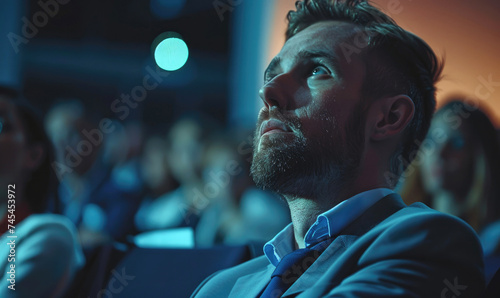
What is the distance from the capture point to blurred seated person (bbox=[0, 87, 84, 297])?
3.71 ft

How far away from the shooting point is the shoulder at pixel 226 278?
1031 mm

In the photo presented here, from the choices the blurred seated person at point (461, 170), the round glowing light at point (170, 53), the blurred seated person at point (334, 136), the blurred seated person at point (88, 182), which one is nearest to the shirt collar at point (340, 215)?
the blurred seated person at point (334, 136)

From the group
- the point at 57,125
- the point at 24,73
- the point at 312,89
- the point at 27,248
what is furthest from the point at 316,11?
the point at 24,73

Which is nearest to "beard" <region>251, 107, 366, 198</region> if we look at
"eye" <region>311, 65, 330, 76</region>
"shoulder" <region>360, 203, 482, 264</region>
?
"eye" <region>311, 65, 330, 76</region>

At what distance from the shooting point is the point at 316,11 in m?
1.16

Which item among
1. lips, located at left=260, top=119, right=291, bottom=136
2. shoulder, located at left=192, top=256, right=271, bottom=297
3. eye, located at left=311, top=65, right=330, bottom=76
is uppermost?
eye, located at left=311, top=65, right=330, bottom=76

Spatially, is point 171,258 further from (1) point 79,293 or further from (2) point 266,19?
(2) point 266,19

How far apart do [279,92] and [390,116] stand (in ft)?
0.82

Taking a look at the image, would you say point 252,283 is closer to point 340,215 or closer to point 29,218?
point 340,215

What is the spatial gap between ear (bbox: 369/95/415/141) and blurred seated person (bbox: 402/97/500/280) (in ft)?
1.30

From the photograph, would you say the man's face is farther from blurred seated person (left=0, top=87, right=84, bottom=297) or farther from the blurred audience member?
the blurred audience member

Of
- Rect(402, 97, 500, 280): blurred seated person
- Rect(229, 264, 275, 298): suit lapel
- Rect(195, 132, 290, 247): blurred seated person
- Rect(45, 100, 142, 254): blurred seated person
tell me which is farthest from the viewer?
→ Rect(45, 100, 142, 254): blurred seated person

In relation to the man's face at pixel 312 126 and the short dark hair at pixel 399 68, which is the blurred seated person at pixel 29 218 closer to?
the man's face at pixel 312 126

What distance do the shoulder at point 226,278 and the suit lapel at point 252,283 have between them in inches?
0.7
